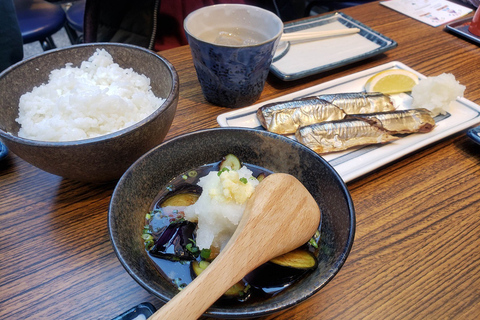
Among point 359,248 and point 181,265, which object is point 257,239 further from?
point 359,248

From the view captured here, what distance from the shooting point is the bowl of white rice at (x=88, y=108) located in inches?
33.5

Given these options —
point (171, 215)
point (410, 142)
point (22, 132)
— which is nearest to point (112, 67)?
point (22, 132)

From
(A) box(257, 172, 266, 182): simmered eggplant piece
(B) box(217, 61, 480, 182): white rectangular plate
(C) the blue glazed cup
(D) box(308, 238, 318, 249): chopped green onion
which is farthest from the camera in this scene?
(C) the blue glazed cup

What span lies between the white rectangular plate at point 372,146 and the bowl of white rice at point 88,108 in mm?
351

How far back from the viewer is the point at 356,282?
84 cm

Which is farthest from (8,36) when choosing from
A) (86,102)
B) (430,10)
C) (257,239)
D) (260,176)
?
(430,10)

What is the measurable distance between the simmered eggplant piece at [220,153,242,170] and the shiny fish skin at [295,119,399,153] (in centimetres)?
36

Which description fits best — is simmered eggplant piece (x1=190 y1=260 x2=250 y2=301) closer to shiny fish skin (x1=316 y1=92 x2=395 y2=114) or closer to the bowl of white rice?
the bowl of white rice

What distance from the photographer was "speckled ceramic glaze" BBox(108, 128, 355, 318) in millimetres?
636

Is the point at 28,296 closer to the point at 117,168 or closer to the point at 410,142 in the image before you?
the point at 117,168

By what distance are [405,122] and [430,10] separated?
4.80 feet

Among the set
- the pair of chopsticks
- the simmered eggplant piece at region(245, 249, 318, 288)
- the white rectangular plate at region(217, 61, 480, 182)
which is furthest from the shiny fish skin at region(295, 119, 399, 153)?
the pair of chopsticks

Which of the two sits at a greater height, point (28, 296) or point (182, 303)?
point (182, 303)

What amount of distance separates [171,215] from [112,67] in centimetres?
65
